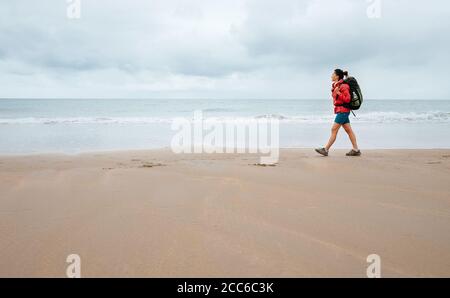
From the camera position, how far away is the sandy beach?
79.8 inches

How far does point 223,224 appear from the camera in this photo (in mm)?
2686

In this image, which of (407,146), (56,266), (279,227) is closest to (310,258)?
(279,227)

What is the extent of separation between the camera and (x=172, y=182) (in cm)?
412

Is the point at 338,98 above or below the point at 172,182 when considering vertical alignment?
above

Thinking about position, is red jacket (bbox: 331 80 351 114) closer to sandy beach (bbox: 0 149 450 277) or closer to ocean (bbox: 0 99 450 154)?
sandy beach (bbox: 0 149 450 277)

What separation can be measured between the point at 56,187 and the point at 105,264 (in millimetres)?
2256

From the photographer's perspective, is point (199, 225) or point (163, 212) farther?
point (163, 212)

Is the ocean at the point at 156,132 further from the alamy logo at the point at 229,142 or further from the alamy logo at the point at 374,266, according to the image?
the alamy logo at the point at 374,266

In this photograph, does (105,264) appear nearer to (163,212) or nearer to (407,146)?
(163,212)

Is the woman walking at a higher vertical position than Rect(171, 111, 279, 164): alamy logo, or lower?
higher

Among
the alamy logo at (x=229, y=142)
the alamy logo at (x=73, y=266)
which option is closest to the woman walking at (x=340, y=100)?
the alamy logo at (x=229, y=142)

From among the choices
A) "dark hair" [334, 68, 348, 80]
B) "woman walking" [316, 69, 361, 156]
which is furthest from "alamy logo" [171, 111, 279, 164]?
"dark hair" [334, 68, 348, 80]

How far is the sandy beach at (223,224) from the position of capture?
203 centimetres

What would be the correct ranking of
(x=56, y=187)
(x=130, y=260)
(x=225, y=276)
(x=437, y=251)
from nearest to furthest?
(x=225, y=276)
(x=130, y=260)
(x=437, y=251)
(x=56, y=187)
